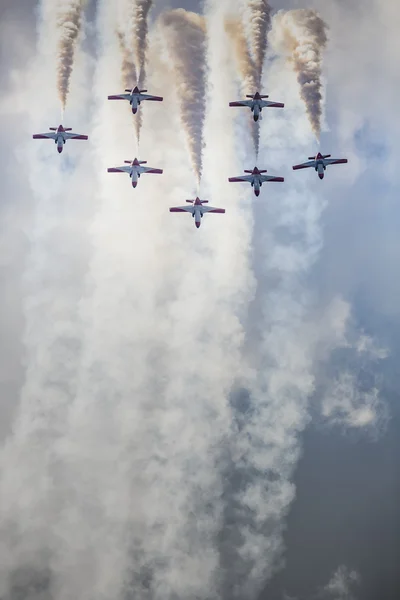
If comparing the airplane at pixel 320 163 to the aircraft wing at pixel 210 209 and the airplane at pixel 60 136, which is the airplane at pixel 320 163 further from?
the airplane at pixel 60 136

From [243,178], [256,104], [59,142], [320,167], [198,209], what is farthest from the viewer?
[198,209]

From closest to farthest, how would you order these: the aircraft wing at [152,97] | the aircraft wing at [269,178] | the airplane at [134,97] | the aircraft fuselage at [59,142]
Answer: the airplane at [134,97] < the aircraft wing at [152,97] < the aircraft fuselage at [59,142] < the aircraft wing at [269,178]

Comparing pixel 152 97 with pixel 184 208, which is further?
pixel 184 208

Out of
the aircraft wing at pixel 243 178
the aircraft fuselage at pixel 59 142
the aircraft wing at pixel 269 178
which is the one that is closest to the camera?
the aircraft fuselage at pixel 59 142

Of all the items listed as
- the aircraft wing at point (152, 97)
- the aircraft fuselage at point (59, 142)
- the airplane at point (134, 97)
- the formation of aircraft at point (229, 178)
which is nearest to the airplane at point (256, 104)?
the formation of aircraft at point (229, 178)

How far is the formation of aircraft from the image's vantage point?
23.0 metres

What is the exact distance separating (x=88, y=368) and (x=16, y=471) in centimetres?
524

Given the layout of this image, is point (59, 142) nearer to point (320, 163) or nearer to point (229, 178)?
point (229, 178)

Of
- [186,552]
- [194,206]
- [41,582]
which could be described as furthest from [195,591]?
[194,206]

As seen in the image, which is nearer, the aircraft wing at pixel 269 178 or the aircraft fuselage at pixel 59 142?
the aircraft fuselage at pixel 59 142

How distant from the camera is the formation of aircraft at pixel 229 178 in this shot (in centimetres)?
2302

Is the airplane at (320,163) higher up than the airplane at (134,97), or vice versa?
the airplane at (134,97)

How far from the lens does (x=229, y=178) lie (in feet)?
79.9

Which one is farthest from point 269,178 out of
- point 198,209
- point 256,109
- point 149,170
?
point 149,170
